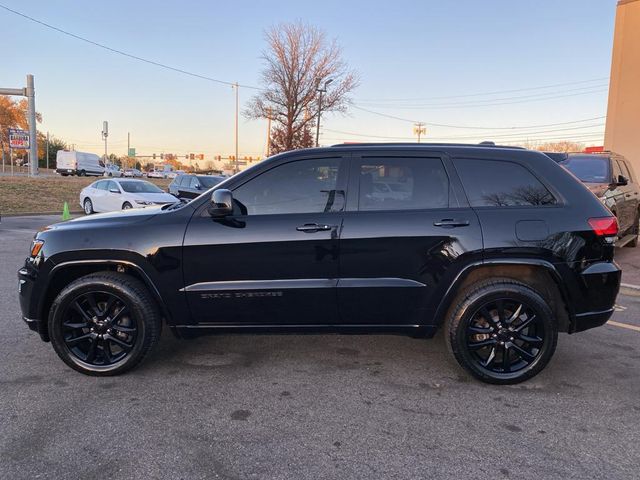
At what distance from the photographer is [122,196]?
15.9 meters

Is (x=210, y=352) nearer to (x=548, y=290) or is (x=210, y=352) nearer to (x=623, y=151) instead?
(x=548, y=290)

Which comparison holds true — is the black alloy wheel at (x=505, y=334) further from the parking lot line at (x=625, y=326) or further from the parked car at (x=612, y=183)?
the parked car at (x=612, y=183)

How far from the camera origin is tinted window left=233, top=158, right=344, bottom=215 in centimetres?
362

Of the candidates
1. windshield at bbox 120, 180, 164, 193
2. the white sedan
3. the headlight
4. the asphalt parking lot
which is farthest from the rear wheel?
the headlight

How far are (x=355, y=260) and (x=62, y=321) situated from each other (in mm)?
2368

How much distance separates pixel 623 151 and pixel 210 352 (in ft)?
55.0

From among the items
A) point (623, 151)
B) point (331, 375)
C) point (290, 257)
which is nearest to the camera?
point (290, 257)

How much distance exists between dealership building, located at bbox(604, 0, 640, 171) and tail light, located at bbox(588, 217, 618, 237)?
48.5 ft

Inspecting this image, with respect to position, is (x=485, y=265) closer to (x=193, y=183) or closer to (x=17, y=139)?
(x=193, y=183)

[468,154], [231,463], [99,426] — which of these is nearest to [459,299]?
[468,154]

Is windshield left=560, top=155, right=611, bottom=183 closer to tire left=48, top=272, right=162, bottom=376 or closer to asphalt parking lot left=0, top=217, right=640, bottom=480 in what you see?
asphalt parking lot left=0, top=217, right=640, bottom=480

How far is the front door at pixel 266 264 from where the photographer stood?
11.5 feet

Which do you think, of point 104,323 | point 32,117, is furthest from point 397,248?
point 32,117

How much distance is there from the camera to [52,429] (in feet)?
9.50
